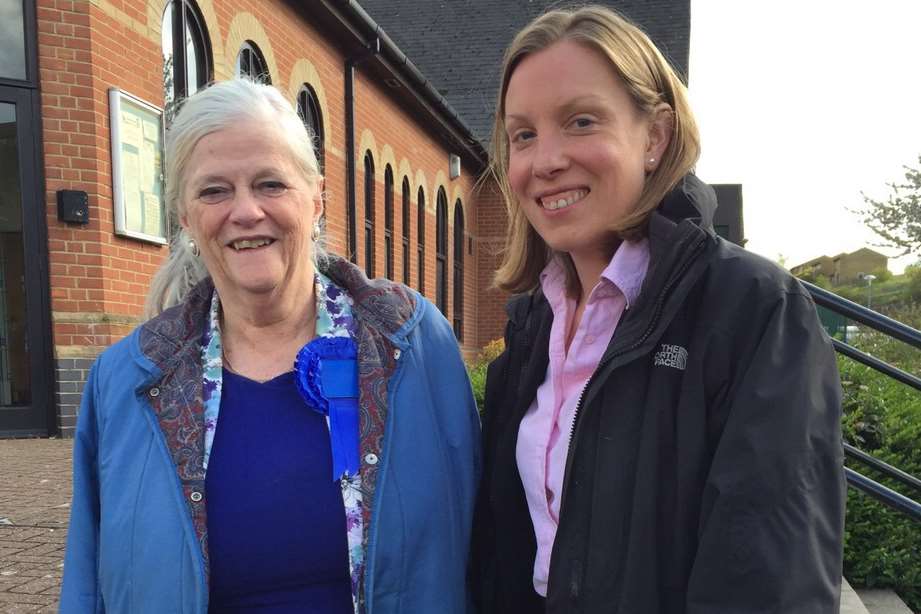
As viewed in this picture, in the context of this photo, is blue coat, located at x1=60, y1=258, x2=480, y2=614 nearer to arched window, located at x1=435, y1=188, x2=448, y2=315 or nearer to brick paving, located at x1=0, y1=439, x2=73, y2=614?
brick paving, located at x1=0, y1=439, x2=73, y2=614

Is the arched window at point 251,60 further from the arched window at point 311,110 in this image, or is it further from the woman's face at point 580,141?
the woman's face at point 580,141

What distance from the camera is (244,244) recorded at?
72.5 inches

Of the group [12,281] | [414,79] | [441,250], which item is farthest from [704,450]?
[441,250]

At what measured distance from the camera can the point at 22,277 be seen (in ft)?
18.8

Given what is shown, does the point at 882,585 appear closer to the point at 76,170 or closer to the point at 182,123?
the point at 182,123

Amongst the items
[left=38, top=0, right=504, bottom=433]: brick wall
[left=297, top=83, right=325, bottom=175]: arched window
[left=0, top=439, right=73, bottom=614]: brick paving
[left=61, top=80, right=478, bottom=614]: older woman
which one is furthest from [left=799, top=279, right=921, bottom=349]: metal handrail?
[left=297, top=83, right=325, bottom=175]: arched window

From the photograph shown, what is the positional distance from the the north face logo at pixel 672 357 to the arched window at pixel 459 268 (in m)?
14.7

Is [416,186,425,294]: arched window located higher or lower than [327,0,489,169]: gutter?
lower

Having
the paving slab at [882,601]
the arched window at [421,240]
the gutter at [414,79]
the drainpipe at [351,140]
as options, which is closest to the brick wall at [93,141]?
the gutter at [414,79]

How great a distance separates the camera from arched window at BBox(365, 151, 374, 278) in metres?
11.1

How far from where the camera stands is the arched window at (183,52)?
6457mm

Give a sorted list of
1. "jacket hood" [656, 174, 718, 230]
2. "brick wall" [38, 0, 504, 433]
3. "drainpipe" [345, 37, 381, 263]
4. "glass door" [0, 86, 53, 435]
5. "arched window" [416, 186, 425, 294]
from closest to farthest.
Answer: "jacket hood" [656, 174, 718, 230] < "brick wall" [38, 0, 504, 433] < "glass door" [0, 86, 53, 435] < "drainpipe" [345, 37, 381, 263] < "arched window" [416, 186, 425, 294]

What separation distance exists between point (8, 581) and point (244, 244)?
2112 millimetres

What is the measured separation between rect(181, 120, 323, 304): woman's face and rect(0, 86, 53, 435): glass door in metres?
4.55
